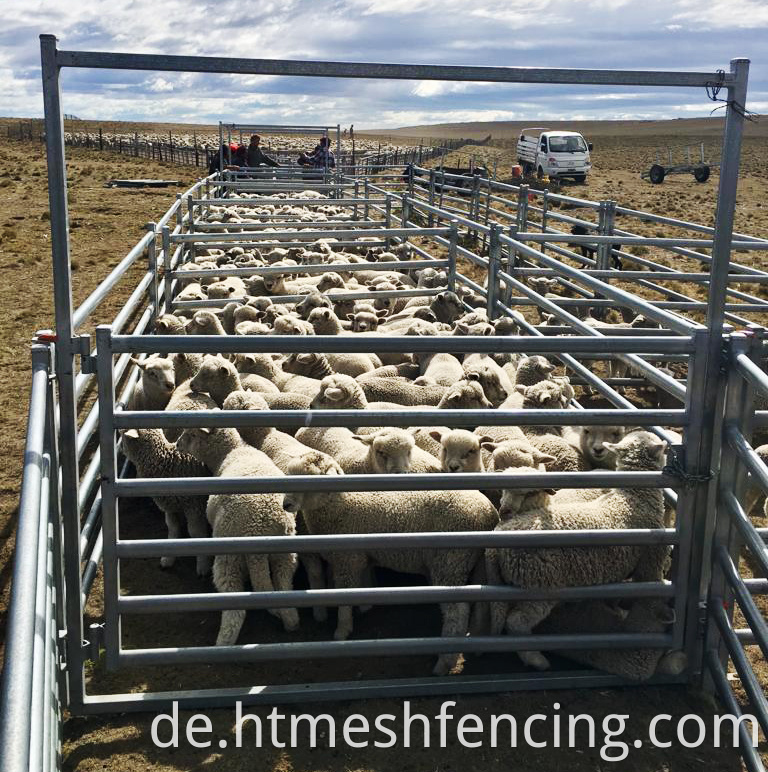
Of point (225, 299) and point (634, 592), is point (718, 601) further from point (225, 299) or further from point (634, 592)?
point (225, 299)

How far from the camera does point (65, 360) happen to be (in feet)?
10.4

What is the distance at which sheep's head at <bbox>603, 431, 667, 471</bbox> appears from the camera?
12.9 ft

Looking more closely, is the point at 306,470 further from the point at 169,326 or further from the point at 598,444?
the point at 169,326

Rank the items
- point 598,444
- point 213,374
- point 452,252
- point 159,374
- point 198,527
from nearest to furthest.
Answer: point 598,444
point 198,527
point 213,374
point 159,374
point 452,252

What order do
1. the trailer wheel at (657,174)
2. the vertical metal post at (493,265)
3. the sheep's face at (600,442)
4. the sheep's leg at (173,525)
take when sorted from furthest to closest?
the trailer wheel at (657,174) → the vertical metal post at (493,265) → the sheep's leg at (173,525) → the sheep's face at (600,442)

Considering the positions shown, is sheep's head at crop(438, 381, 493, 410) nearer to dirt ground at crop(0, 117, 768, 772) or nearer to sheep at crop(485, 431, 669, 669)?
sheep at crop(485, 431, 669, 669)

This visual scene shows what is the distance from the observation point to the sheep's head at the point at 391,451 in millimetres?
4254

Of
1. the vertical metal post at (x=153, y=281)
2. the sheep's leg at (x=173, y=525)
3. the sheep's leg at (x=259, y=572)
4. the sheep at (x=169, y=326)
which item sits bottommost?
the sheep's leg at (x=173, y=525)

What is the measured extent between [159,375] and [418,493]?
2455 millimetres

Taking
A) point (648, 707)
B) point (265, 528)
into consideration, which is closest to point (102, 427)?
point (265, 528)

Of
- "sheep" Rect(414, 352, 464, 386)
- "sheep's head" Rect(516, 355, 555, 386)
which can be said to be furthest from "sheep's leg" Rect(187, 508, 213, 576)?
"sheep's head" Rect(516, 355, 555, 386)

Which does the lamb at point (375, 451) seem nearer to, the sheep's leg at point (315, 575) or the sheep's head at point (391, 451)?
the sheep's head at point (391, 451)

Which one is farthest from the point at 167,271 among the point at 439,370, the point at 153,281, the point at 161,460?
the point at 161,460

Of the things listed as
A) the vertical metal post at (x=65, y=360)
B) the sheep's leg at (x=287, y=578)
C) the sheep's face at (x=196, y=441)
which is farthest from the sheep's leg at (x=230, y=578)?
the sheep's face at (x=196, y=441)
